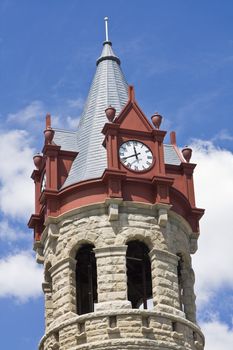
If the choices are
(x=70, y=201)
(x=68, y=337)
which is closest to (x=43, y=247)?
(x=70, y=201)

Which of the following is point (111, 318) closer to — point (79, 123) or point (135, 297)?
point (135, 297)

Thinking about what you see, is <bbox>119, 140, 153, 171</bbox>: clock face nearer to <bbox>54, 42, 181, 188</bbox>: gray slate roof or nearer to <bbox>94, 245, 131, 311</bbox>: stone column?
<bbox>54, 42, 181, 188</bbox>: gray slate roof

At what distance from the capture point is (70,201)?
41281mm

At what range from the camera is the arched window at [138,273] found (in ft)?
133

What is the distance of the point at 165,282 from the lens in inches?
1549

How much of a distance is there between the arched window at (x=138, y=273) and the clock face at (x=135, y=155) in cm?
311

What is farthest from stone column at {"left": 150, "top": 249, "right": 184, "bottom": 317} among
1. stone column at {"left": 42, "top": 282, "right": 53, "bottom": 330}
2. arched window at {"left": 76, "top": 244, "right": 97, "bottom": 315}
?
stone column at {"left": 42, "top": 282, "right": 53, "bottom": 330}

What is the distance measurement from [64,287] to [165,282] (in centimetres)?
379

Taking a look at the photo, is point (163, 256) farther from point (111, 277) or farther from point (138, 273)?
point (138, 273)

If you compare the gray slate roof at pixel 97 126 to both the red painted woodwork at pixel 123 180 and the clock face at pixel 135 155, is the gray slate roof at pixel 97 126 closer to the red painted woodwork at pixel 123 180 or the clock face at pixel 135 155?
the red painted woodwork at pixel 123 180

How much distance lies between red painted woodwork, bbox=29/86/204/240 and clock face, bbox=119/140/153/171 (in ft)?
0.59

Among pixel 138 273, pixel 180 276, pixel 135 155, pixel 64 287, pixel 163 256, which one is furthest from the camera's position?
pixel 138 273

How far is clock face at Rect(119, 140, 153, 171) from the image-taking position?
41.4 meters

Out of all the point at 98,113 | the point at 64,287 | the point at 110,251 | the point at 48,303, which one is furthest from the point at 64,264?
the point at 98,113
